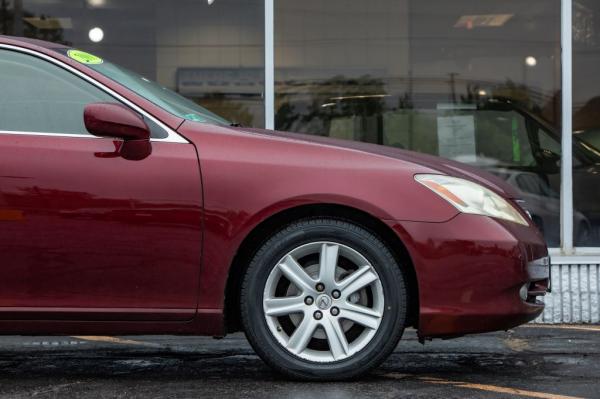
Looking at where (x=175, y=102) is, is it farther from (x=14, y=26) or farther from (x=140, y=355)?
(x=14, y=26)

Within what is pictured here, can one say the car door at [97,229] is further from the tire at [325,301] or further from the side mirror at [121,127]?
the tire at [325,301]

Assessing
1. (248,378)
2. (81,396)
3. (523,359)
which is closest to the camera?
(81,396)

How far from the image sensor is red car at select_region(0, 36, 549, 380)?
193 inches

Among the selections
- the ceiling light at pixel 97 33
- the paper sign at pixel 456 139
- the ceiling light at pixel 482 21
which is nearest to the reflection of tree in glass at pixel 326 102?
the paper sign at pixel 456 139

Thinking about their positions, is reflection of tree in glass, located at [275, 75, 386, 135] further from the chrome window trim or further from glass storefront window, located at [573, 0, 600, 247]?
the chrome window trim

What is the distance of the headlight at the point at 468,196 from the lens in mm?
5000

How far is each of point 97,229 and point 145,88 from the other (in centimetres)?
87

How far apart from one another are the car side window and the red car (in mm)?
63

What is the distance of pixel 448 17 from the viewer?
826 centimetres

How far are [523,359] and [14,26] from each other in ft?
14.7

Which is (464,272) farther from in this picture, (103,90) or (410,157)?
(103,90)

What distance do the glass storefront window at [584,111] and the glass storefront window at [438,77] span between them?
0.14 metres

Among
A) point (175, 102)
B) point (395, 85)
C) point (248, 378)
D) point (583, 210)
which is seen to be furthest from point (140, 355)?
point (583, 210)

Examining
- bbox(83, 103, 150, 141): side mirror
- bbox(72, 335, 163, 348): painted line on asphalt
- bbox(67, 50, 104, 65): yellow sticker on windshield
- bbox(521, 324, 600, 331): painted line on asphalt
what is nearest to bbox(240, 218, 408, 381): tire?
bbox(83, 103, 150, 141): side mirror
